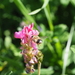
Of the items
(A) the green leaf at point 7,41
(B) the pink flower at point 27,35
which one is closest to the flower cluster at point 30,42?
(B) the pink flower at point 27,35

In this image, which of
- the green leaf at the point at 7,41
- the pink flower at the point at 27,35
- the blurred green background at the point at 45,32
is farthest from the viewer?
the green leaf at the point at 7,41

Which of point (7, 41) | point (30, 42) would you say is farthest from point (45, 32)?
point (30, 42)

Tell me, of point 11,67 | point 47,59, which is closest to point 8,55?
point 11,67

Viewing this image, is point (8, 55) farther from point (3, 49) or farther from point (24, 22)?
point (24, 22)

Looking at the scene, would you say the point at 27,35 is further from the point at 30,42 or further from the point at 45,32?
the point at 45,32

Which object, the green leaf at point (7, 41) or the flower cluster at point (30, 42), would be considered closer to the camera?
the flower cluster at point (30, 42)

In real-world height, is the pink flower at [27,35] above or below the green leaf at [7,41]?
above

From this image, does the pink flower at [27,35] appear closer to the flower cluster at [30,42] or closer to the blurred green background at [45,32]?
the flower cluster at [30,42]

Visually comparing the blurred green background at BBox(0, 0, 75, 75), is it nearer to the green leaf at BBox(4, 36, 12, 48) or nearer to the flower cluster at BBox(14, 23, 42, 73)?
the green leaf at BBox(4, 36, 12, 48)

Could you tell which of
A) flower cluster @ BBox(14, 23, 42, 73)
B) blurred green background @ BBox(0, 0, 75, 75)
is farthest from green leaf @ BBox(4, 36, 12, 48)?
flower cluster @ BBox(14, 23, 42, 73)
